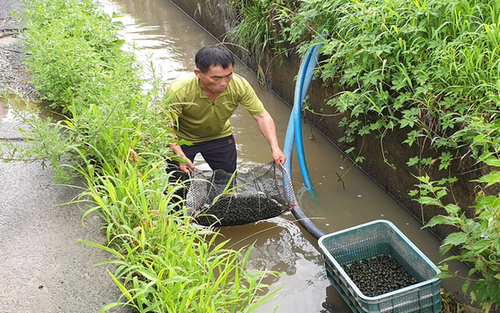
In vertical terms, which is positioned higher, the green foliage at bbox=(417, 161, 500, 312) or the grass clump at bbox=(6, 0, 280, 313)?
the grass clump at bbox=(6, 0, 280, 313)

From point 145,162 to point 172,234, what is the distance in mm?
657

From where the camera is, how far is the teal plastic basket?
277 centimetres

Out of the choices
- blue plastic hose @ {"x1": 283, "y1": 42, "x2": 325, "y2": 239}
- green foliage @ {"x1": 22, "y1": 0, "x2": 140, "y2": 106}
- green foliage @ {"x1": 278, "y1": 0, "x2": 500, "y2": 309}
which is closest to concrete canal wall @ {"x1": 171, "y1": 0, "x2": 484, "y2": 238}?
green foliage @ {"x1": 278, "y1": 0, "x2": 500, "y2": 309}

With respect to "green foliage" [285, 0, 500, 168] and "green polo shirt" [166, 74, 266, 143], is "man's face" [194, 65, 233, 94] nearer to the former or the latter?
"green polo shirt" [166, 74, 266, 143]

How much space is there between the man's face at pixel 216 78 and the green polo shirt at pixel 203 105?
0.40 feet

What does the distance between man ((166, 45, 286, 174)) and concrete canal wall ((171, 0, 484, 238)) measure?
45.5 inches

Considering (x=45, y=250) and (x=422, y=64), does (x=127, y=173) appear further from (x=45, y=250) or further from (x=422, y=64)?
(x=422, y=64)

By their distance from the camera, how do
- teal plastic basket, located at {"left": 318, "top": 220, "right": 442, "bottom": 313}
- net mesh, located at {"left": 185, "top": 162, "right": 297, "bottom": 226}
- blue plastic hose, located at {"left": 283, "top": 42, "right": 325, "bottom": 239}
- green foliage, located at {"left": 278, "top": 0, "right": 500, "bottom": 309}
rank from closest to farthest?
teal plastic basket, located at {"left": 318, "top": 220, "right": 442, "bottom": 313}
green foliage, located at {"left": 278, "top": 0, "right": 500, "bottom": 309}
net mesh, located at {"left": 185, "top": 162, "right": 297, "bottom": 226}
blue plastic hose, located at {"left": 283, "top": 42, "right": 325, "bottom": 239}

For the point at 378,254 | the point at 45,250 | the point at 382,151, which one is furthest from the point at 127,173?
the point at 382,151

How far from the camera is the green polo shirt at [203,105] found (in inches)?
145

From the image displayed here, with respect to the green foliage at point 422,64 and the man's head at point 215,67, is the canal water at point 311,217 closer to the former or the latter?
the man's head at point 215,67

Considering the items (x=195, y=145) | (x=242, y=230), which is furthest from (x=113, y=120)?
(x=242, y=230)

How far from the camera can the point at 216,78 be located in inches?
136

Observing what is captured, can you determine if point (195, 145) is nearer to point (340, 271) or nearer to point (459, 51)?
point (340, 271)
